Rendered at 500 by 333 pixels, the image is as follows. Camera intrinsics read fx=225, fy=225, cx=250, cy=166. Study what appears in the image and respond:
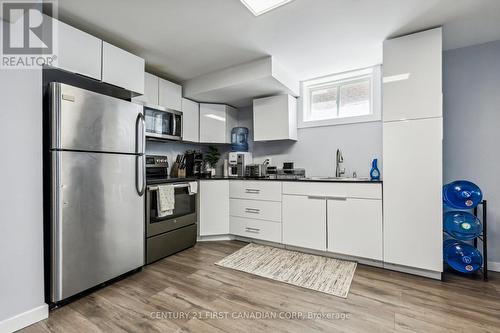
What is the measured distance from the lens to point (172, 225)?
2725mm

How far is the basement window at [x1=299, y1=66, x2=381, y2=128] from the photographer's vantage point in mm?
2979

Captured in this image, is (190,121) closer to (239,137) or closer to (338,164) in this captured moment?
(239,137)

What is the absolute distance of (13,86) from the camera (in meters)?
1.49

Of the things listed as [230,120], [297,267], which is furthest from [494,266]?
[230,120]

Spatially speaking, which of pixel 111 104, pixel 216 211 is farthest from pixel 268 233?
pixel 111 104

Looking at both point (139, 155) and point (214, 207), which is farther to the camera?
point (214, 207)

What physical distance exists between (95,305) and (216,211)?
1742mm

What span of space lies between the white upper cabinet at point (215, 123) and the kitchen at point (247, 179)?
1.17 feet

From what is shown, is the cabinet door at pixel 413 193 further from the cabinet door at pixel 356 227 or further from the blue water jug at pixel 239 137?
the blue water jug at pixel 239 137

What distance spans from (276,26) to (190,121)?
1913 mm

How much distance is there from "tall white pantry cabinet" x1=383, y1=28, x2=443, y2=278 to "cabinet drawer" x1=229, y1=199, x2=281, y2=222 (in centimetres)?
124

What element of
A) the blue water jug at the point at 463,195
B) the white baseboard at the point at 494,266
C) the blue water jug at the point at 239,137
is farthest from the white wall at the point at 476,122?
the blue water jug at the point at 239,137

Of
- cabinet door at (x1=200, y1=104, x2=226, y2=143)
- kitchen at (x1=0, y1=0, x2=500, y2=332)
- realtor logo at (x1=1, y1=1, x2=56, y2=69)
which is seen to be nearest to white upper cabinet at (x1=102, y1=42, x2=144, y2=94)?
kitchen at (x1=0, y1=0, x2=500, y2=332)

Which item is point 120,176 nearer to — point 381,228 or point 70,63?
point 70,63
